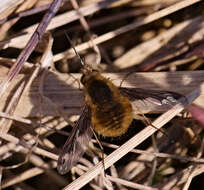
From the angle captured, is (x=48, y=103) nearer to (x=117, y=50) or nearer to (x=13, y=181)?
(x=13, y=181)

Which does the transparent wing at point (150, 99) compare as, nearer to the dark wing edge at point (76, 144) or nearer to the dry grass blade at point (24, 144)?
the dark wing edge at point (76, 144)

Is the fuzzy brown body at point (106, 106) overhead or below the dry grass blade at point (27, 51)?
below

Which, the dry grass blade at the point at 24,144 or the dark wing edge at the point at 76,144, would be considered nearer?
the dark wing edge at the point at 76,144

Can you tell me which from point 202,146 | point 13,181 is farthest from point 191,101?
point 13,181

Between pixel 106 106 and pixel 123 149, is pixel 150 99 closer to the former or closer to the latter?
pixel 106 106

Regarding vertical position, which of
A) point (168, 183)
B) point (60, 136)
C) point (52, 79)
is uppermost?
point (52, 79)

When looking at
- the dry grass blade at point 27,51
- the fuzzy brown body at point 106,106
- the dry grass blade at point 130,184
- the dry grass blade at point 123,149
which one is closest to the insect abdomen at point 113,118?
the fuzzy brown body at point 106,106

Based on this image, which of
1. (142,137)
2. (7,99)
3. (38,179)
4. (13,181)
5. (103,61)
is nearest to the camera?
(142,137)
